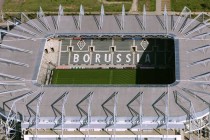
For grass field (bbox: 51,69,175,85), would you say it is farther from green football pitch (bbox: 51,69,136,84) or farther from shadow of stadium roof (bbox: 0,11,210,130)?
shadow of stadium roof (bbox: 0,11,210,130)

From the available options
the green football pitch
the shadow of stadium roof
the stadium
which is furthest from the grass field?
the shadow of stadium roof

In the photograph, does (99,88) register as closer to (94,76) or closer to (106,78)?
(106,78)

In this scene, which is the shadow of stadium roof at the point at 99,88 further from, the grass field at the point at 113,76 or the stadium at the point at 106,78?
the grass field at the point at 113,76

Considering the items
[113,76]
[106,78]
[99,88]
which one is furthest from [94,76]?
[99,88]

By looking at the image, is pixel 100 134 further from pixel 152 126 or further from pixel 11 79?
pixel 11 79

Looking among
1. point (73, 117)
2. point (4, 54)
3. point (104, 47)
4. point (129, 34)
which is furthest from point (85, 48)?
point (73, 117)

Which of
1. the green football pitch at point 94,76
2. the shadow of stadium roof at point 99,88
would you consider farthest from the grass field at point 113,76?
the shadow of stadium roof at point 99,88
